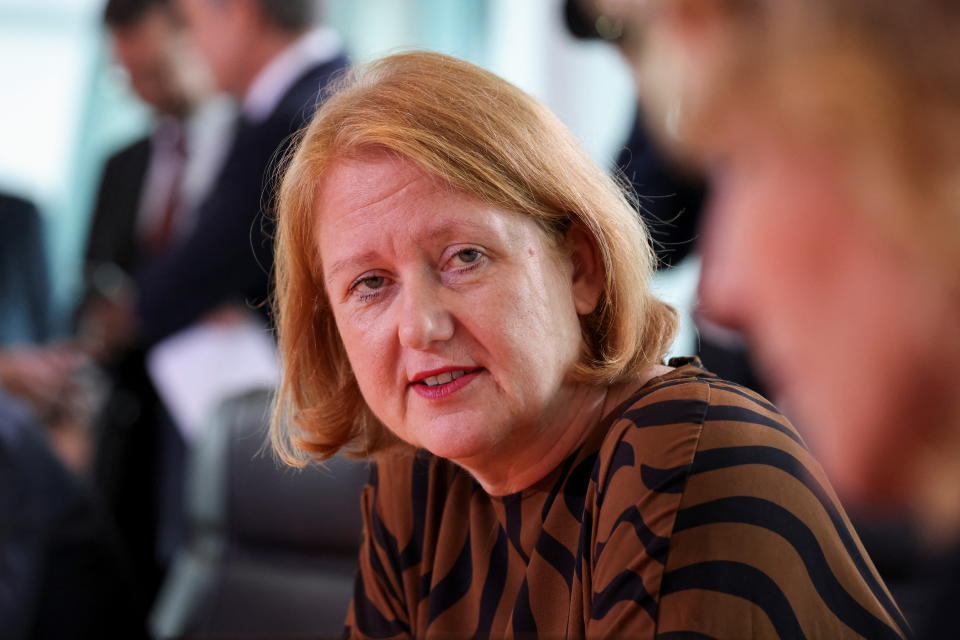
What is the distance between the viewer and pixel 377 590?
1404 mm

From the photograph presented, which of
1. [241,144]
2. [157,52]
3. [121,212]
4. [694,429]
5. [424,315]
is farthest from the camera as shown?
[121,212]

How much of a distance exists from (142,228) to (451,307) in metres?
2.22

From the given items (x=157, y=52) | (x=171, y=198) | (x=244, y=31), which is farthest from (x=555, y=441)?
(x=157, y=52)

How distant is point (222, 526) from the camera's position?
225 cm

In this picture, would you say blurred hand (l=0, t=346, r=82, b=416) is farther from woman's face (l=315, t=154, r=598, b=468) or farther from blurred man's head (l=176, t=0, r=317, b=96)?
woman's face (l=315, t=154, r=598, b=468)

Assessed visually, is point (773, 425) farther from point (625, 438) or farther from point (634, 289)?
point (634, 289)

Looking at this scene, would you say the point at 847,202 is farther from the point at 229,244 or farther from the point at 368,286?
the point at 229,244

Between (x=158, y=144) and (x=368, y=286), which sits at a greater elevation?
(x=368, y=286)

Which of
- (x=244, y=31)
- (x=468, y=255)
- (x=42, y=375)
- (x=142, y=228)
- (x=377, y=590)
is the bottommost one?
(x=42, y=375)

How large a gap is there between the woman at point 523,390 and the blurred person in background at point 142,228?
5.60ft

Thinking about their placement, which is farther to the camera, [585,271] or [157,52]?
[157,52]

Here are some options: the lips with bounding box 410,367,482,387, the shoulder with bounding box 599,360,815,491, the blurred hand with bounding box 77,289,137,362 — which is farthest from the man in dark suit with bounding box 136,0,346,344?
the shoulder with bounding box 599,360,815,491

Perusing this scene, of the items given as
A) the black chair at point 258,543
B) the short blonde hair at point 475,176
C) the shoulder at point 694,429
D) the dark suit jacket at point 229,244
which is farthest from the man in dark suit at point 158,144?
the shoulder at point 694,429

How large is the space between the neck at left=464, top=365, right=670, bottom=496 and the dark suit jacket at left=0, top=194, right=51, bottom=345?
291 cm
